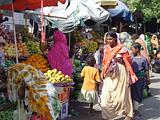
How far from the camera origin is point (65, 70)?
9656 millimetres

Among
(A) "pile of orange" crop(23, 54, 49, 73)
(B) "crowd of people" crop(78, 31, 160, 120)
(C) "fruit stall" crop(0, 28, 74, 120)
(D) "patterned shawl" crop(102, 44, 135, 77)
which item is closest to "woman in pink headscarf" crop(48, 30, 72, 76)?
(A) "pile of orange" crop(23, 54, 49, 73)

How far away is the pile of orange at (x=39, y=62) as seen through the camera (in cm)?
930

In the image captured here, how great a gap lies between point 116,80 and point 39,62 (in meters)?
1.84

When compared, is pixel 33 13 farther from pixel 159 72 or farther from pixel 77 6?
pixel 159 72

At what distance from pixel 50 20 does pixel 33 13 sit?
672 mm

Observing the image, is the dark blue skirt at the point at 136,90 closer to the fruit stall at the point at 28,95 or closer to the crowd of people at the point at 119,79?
the crowd of people at the point at 119,79

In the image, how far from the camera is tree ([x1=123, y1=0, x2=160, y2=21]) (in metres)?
22.7

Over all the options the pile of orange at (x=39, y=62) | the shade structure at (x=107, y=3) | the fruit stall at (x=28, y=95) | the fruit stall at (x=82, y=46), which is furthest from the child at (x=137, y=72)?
the shade structure at (x=107, y=3)

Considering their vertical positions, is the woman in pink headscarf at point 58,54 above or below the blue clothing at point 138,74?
above

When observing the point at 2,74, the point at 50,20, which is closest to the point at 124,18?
the point at 50,20

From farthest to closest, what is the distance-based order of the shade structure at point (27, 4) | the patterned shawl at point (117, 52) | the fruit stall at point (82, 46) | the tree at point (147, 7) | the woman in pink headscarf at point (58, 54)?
the tree at point (147, 7)
the fruit stall at point (82, 46)
the woman in pink headscarf at point (58, 54)
the shade structure at point (27, 4)
the patterned shawl at point (117, 52)

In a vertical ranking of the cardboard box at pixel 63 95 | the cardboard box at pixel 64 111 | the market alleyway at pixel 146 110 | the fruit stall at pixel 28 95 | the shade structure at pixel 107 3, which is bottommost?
the market alleyway at pixel 146 110

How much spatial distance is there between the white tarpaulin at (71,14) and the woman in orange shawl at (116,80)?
181 inches

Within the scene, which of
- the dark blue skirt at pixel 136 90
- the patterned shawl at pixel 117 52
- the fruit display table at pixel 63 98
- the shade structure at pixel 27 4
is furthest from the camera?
the dark blue skirt at pixel 136 90
